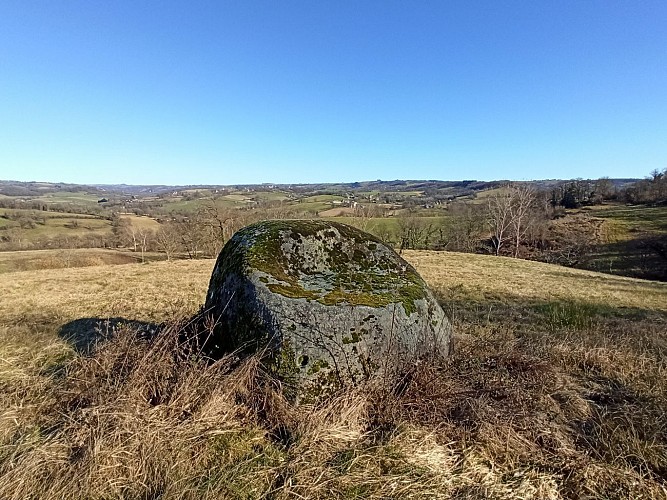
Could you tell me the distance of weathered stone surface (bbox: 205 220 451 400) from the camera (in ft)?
13.0

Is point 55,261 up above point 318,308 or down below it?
below

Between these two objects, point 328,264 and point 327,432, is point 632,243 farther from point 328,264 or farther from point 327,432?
point 327,432

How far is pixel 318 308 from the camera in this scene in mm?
4207

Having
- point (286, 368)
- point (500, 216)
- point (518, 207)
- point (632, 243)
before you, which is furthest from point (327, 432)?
point (632, 243)

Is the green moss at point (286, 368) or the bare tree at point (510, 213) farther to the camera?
the bare tree at point (510, 213)

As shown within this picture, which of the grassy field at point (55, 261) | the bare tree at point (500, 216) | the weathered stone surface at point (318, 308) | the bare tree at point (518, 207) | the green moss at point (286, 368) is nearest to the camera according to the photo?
the green moss at point (286, 368)

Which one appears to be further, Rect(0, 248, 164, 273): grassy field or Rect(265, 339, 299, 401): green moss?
Rect(0, 248, 164, 273): grassy field

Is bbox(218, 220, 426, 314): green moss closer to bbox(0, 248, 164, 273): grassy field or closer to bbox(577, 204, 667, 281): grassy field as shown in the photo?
bbox(0, 248, 164, 273): grassy field

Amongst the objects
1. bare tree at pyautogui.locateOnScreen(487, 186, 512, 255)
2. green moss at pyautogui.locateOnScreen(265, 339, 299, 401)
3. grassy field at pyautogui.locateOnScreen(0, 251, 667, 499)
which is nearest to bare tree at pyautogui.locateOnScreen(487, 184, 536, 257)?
bare tree at pyautogui.locateOnScreen(487, 186, 512, 255)

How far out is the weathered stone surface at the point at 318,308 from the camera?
3.97 m

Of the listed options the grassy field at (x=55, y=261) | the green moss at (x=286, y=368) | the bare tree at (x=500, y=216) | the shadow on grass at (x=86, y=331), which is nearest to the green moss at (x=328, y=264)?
the green moss at (x=286, y=368)

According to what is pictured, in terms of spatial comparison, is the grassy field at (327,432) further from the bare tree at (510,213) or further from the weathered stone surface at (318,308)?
the bare tree at (510,213)

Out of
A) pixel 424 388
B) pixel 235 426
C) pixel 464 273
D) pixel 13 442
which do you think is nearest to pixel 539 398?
pixel 424 388

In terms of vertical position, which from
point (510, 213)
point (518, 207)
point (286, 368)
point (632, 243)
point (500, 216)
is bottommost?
point (632, 243)
